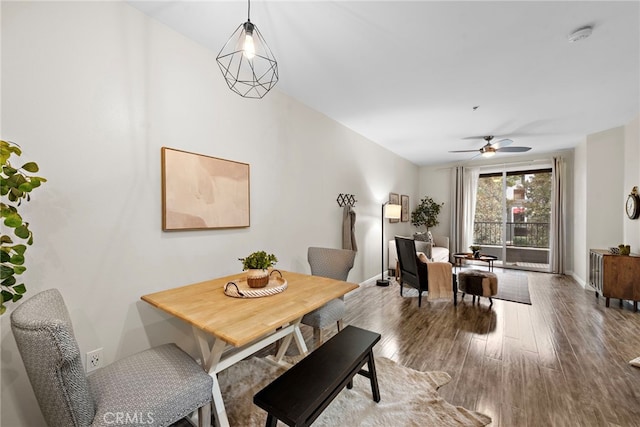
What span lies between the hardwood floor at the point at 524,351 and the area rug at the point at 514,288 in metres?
0.20

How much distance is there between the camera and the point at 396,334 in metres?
2.82

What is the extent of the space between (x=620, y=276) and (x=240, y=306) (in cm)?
486

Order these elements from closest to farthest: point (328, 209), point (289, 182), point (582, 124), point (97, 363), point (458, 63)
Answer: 1. point (97, 363)
2. point (458, 63)
3. point (289, 182)
4. point (328, 209)
5. point (582, 124)

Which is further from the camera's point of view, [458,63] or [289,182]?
[289,182]

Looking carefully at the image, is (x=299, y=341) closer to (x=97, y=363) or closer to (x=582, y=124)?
(x=97, y=363)

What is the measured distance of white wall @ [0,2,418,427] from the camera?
56.2 inches

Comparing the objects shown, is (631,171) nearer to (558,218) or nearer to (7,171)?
(558,218)

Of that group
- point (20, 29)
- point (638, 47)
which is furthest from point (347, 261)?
point (638, 47)

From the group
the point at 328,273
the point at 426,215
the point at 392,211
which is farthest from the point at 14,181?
the point at 426,215

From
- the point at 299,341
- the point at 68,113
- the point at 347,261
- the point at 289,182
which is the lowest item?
the point at 299,341

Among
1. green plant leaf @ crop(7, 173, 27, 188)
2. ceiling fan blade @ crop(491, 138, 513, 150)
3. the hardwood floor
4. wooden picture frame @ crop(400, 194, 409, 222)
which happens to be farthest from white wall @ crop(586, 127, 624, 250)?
green plant leaf @ crop(7, 173, 27, 188)

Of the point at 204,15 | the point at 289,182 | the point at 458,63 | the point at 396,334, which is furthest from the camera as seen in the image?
the point at 289,182

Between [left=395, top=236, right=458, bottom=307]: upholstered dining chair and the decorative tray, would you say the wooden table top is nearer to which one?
the decorative tray

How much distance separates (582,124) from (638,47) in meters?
2.34
